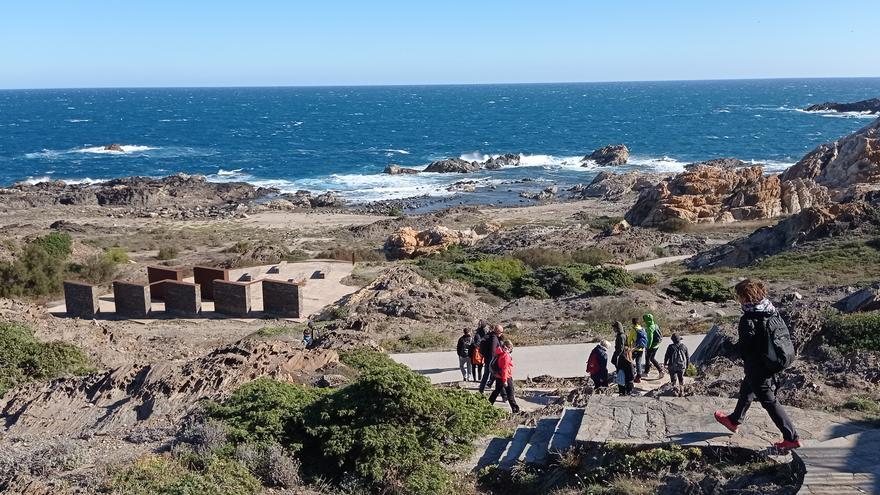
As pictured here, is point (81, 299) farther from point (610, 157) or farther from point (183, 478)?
point (610, 157)

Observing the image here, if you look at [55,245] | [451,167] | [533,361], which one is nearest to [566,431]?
[533,361]

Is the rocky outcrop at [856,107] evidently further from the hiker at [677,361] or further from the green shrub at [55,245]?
the hiker at [677,361]

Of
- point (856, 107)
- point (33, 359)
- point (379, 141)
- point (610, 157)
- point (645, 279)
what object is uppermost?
point (856, 107)

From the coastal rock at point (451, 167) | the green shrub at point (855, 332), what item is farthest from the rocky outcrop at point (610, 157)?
the green shrub at point (855, 332)

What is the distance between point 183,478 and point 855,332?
32.3 ft

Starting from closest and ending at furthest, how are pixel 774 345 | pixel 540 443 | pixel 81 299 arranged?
pixel 774 345 < pixel 540 443 < pixel 81 299

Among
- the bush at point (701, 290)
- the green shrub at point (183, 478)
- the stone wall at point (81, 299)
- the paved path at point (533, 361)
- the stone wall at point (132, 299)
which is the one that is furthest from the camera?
the stone wall at point (81, 299)

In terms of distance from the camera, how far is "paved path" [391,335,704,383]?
561 inches

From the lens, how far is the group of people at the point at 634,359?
11477 mm

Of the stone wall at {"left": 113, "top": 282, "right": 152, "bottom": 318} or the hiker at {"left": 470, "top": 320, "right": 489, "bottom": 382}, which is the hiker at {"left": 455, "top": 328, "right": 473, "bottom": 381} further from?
the stone wall at {"left": 113, "top": 282, "right": 152, "bottom": 318}

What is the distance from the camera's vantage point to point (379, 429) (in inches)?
324

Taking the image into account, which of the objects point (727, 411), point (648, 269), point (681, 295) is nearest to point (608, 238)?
point (648, 269)

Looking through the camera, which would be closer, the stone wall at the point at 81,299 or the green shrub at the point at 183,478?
the green shrub at the point at 183,478

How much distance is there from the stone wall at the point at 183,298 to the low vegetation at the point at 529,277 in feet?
22.4
